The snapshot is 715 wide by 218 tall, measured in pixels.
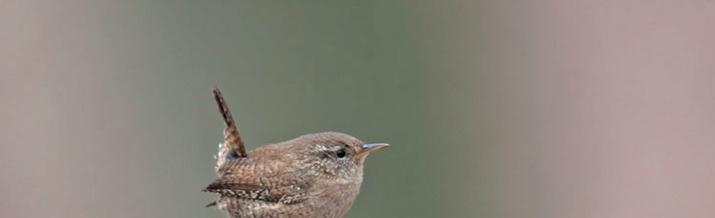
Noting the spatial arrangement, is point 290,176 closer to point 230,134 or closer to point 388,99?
point 230,134

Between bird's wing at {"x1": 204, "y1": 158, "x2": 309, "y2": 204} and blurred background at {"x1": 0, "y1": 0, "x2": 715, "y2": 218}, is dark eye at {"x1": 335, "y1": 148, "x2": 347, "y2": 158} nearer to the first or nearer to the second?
bird's wing at {"x1": 204, "y1": 158, "x2": 309, "y2": 204}

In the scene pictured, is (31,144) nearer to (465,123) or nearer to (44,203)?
(44,203)

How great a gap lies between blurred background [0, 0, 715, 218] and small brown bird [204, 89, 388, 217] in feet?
5.31

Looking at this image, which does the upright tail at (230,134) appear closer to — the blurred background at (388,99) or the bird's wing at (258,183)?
the bird's wing at (258,183)

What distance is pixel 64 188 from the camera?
21.2 feet

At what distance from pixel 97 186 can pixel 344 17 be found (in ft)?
4.84

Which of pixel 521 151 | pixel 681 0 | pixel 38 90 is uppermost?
pixel 38 90

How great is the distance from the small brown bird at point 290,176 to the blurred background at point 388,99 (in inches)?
63.7

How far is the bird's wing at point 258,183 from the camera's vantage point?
416 cm

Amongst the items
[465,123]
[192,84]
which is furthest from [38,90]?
[465,123]

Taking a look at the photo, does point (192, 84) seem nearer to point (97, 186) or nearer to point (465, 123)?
point (97, 186)

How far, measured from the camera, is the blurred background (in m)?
6.23

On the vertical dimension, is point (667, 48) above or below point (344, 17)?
below

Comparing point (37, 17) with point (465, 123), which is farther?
point (465, 123)
